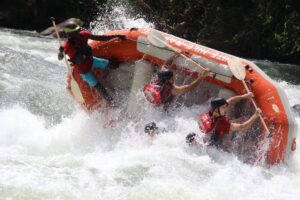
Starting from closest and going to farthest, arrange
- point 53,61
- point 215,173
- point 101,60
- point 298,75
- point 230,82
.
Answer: point 215,173
point 230,82
point 101,60
point 53,61
point 298,75

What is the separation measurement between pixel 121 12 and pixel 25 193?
15.3 meters

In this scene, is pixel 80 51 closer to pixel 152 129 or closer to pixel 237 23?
pixel 152 129

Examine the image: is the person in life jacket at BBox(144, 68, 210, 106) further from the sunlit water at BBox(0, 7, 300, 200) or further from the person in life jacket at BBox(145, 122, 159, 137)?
the sunlit water at BBox(0, 7, 300, 200)

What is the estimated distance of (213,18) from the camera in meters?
17.3

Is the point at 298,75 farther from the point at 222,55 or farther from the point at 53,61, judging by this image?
the point at 222,55

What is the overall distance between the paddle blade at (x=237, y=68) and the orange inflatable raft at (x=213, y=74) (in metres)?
0.01

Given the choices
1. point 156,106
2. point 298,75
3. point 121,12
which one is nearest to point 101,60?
point 156,106

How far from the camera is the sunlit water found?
466cm

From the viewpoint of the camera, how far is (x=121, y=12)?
19.1 meters

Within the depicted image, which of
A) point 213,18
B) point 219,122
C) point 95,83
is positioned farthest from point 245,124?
point 213,18

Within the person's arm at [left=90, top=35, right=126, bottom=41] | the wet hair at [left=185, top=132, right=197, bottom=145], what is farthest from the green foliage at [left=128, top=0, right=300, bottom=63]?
the wet hair at [left=185, top=132, right=197, bottom=145]

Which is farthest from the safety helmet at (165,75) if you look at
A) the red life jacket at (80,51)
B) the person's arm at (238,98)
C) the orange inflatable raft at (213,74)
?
the red life jacket at (80,51)

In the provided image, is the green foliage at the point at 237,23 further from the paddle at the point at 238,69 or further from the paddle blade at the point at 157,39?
the paddle at the point at 238,69

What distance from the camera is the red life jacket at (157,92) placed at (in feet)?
19.0
